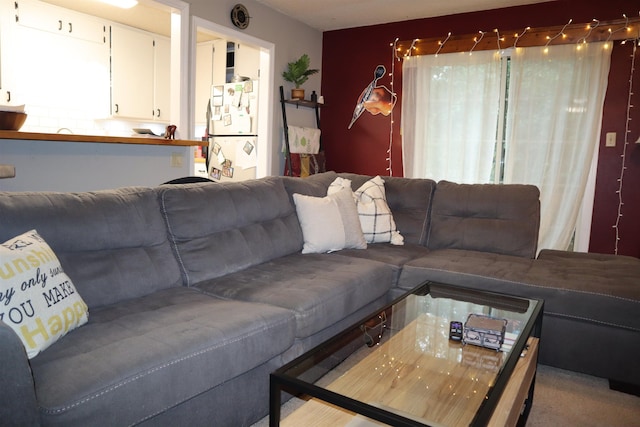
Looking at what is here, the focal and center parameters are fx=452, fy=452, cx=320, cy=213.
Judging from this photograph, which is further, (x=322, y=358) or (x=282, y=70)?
(x=282, y=70)

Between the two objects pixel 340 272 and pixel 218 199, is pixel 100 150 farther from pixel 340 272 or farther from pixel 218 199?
pixel 340 272

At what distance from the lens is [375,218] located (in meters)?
3.18

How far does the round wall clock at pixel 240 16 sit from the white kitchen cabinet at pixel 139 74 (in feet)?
5.70

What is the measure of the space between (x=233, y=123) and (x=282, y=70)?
2.70 feet

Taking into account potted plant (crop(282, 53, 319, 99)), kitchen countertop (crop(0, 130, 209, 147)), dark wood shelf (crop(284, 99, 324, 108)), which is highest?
potted plant (crop(282, 53, 319, 99))

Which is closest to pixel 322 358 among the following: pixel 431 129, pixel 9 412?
pixel 9 412

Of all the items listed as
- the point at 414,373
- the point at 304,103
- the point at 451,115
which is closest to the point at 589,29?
the point at 451,115

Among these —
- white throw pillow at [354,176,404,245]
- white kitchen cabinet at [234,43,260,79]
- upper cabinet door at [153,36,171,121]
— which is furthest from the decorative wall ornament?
upper cabinet door at [153,36,171,121]

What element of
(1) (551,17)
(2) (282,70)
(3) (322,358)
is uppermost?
(1) (551,17)

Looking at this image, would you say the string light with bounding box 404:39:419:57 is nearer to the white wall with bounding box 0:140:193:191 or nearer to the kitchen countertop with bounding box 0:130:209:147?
the kitchen countertop with bounding box 0:130:209:147

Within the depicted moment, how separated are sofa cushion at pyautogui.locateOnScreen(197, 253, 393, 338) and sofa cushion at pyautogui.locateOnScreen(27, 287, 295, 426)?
0.14m

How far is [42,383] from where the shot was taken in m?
1.13

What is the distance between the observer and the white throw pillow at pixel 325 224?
110 inches

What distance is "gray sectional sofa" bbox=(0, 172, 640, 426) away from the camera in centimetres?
123
